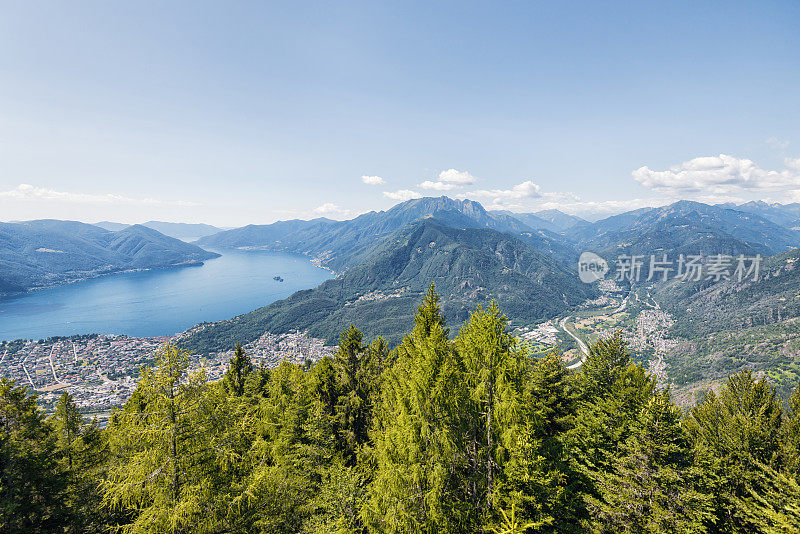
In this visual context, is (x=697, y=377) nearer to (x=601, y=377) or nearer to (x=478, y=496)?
(x=601, y=377)

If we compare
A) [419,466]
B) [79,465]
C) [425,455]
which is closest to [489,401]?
[425,455]

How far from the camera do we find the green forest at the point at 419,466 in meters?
9.23

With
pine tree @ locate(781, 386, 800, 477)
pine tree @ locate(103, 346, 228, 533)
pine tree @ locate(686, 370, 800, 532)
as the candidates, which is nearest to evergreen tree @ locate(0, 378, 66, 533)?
pine tree @ locate(103, 346, 228, 533)

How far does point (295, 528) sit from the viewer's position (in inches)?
526

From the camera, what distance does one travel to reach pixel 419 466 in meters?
11.2

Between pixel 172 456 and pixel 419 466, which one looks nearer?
pixel 172 456

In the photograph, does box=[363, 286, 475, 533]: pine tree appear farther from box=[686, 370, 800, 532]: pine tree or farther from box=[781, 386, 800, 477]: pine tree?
box=[781, 386, 800, 477]: pine tree

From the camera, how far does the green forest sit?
9227 millimetres

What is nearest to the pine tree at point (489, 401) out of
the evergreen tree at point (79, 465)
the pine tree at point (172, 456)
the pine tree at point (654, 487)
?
the pine tree at point (654, 487)

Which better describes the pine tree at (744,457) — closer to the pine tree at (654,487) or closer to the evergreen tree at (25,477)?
the pine tree at (654,487)

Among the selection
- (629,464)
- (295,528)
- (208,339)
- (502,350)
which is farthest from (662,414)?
(208,339)

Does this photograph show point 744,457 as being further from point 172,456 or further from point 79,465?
point 79,465

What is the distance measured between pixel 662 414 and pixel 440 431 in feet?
33.2

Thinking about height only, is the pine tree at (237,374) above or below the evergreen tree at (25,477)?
below
